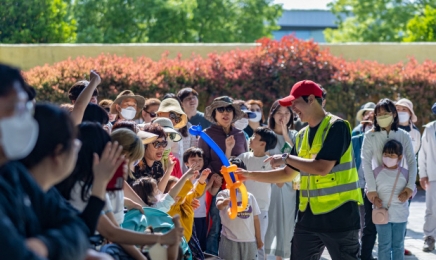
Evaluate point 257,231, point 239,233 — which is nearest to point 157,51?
point 257,231

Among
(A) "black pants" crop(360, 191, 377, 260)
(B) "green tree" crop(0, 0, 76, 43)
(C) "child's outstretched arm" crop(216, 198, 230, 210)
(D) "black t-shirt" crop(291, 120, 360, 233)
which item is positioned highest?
(B) "green tree" crop(0, 0, 76, 43)

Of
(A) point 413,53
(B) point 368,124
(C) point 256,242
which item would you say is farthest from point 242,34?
(C) point 256,242

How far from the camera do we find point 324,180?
6.76 meters

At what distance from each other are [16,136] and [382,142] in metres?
6.40

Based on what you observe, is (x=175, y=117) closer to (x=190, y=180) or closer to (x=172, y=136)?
(x=172, y=136)

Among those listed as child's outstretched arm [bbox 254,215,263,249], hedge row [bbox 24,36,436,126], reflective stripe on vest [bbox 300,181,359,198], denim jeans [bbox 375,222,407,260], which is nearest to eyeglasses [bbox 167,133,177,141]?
child's outstretched arm [bbox 254,215,263,249]

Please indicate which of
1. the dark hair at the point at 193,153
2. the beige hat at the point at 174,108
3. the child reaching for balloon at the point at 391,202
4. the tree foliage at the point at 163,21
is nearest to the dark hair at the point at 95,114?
the dark hair at the point at 193,153

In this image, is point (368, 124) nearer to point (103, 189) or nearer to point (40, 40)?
point (103, 189)

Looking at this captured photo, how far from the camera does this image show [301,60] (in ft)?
53.9

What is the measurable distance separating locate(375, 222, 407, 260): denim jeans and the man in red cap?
190 cm

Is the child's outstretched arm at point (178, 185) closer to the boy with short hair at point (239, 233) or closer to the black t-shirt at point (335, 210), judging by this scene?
the black t-shirt at point (335, 210)

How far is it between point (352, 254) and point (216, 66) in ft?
32.3

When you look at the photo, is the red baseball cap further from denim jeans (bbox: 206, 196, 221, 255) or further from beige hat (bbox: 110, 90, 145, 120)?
beige hat (bbox: 110, 90, 145, 120)

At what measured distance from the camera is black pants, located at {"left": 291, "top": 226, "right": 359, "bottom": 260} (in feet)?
22.0
